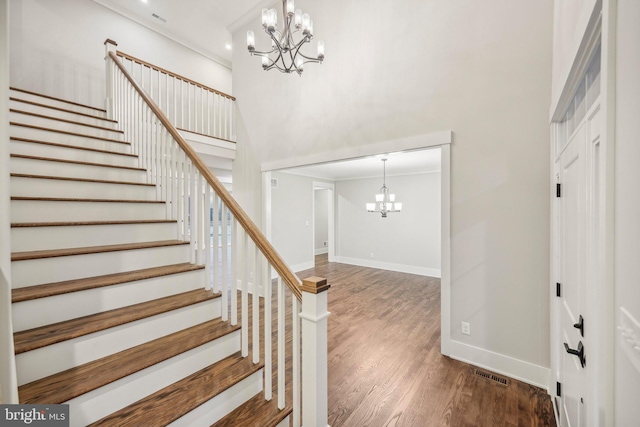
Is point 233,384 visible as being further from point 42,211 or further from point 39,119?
point 39,119

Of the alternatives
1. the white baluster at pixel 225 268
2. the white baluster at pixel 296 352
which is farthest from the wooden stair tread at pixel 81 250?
the white baluster at pixel 296 352

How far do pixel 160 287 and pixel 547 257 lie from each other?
3.05 m

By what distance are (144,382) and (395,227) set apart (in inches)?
233

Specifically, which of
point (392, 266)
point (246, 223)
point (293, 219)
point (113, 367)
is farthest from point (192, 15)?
point (392, 266)

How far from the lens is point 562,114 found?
178 cm

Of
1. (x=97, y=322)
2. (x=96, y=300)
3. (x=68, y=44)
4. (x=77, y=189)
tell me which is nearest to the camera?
(x=97, y=322)

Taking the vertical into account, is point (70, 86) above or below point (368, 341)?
above

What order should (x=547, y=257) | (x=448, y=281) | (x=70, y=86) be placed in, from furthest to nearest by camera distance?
(x=70, y=86) → (x=448, y=281) → (x=547, y=257)

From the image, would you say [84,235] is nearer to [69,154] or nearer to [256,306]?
[69,154]

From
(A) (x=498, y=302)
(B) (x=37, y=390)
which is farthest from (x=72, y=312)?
(A) (x=498, y=302)

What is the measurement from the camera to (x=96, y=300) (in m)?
1.58

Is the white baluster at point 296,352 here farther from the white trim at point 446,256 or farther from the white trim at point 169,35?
the white trim at point 169,35

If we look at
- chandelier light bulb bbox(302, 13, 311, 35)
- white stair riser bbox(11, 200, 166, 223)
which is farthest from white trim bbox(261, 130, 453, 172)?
white stair riser bbox(11, 200, 166, 223)

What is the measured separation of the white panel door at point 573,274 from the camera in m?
1.21
